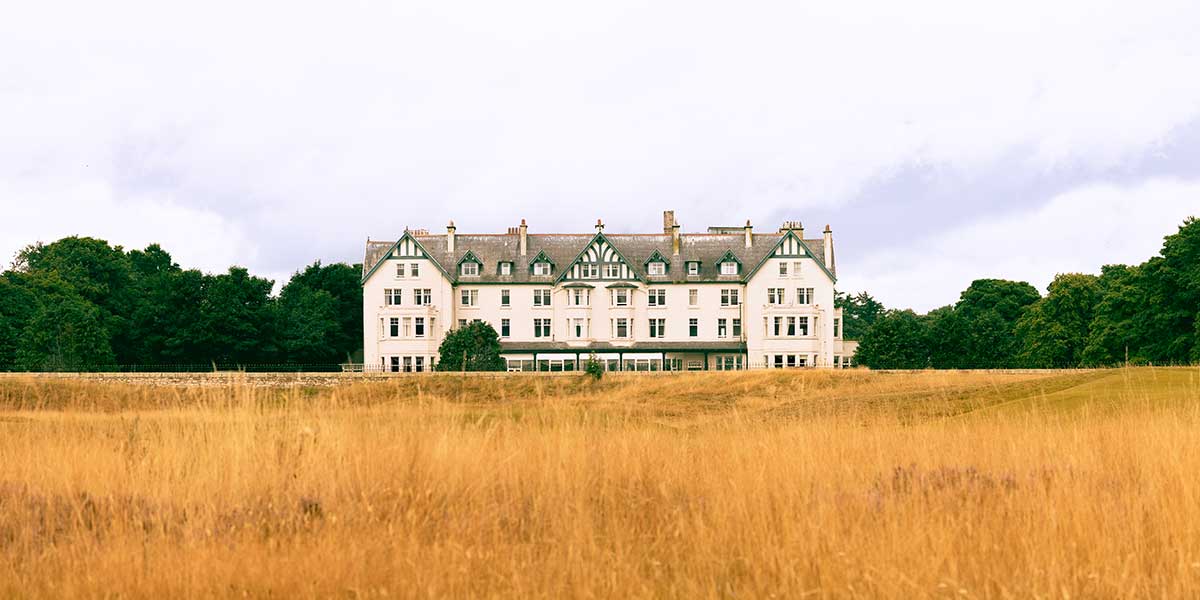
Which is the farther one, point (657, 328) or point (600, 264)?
point (600, 264)

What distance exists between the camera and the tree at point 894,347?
2522 inches

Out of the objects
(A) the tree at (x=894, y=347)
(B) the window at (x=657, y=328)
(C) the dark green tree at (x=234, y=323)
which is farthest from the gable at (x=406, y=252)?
(A) the tree at (x=894, y=347)

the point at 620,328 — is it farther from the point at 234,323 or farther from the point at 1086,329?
the point at 1086,329

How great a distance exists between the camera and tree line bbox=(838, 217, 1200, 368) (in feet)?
182

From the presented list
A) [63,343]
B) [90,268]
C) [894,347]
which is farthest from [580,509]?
[90,268]

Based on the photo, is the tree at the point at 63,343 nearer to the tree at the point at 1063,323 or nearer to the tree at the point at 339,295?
the tree at the point at 339,295

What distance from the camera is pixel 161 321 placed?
72.8 m

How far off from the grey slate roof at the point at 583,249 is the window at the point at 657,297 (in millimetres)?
821

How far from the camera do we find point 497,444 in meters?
9.65

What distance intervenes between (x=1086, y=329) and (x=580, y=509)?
74.2 meters

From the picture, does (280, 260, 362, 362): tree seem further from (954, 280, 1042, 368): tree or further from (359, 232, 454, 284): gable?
(954, 280, 1042, 368): tree

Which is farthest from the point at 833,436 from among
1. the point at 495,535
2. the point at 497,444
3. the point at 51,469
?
the point at 51,469

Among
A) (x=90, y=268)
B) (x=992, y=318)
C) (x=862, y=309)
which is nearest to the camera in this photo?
(x=992, y=318)

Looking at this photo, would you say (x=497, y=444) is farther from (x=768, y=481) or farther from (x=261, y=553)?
(x=261, y=553)
